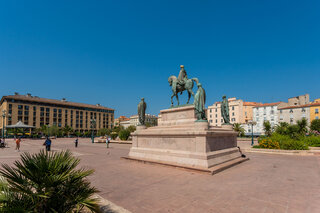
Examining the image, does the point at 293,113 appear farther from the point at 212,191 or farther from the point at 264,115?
the point at 212,191

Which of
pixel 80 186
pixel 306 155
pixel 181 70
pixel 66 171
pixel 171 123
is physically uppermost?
pixel 181 70

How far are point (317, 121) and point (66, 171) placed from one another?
63434 mm

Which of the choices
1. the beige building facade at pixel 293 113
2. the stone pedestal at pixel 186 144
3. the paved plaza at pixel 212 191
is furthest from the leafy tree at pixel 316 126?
the paved plaza at pixel 212 191

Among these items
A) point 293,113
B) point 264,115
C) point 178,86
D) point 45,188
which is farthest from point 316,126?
point 45,188

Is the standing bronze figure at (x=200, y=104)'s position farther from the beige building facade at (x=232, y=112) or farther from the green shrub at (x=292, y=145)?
the beige building facade at (x=232, y=112)

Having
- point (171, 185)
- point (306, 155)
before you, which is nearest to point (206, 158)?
point (171, 185)

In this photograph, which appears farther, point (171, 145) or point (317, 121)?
point (317, 121)

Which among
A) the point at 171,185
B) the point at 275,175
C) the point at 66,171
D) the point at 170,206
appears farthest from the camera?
the point at 275,175

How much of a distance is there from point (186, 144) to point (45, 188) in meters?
6.98

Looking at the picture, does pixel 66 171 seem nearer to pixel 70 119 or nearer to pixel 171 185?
pixel 171 185

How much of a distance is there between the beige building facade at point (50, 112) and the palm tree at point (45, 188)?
2575 inches

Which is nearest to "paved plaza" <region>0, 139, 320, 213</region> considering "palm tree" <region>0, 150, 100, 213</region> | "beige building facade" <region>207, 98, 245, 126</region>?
"palm tree" <region>0, 150, 100, 213</region>

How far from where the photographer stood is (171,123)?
1181cm

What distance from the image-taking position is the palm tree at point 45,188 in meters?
2.72
